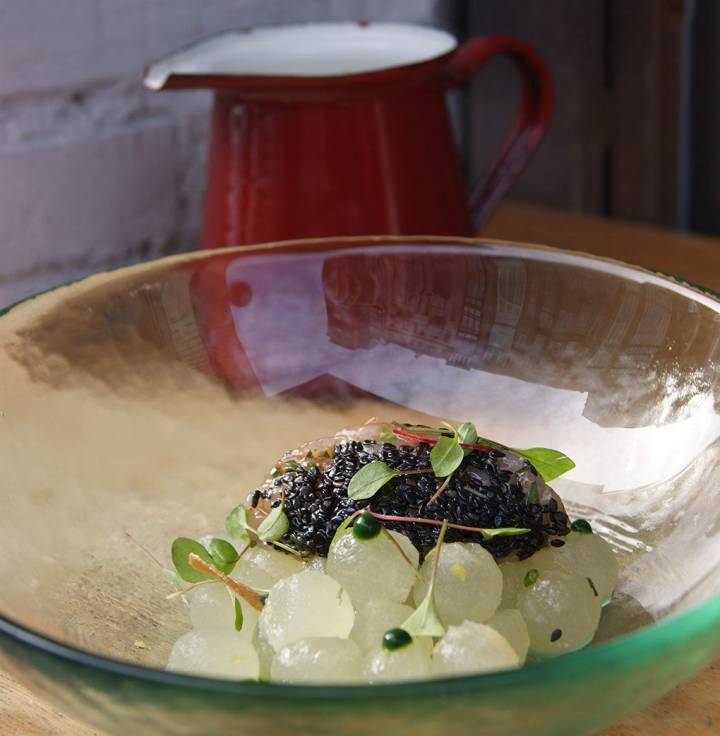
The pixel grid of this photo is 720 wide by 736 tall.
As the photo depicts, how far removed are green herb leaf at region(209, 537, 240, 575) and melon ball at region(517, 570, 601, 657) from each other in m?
0.12

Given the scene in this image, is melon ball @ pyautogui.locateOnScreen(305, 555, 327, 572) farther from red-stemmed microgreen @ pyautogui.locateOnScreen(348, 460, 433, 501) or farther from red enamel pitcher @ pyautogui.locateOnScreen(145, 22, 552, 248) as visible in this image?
red enamel pitcher @ pyautogui.locateOnScreen(145, 22, 552, 248)

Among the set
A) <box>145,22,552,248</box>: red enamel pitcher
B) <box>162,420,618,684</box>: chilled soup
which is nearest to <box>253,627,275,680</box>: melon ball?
<box>162,420,618,684</box>: chilled soup

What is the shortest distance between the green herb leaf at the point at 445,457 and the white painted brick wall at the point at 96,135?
0.64m

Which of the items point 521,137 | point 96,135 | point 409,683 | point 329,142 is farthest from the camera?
point 96,135

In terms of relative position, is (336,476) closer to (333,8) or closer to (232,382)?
(232,382)

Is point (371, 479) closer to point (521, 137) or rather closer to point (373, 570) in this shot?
point (373, 570)

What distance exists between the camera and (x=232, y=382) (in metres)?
0.60

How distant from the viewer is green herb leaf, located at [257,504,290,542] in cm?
47

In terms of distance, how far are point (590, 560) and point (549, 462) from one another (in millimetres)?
66

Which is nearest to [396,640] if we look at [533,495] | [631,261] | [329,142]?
[533,495]

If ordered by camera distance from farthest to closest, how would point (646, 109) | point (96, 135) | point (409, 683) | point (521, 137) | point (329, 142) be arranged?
1. point (646, 109)
2. point (96, 135)
3. point (521, 137)
4. point (329, 142)
5. point (409, 683)

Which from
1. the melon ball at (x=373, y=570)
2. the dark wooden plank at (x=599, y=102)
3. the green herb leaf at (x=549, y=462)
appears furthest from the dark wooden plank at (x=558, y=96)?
the melon ball at (x=373, y=570)

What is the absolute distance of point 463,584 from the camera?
0.42 meters

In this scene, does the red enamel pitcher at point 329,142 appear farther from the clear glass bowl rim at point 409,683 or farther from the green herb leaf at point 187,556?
the clear glass bowl rim at point 409,683
